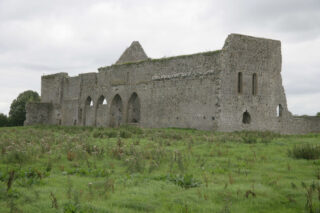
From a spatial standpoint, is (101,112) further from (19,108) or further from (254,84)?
(19,108)

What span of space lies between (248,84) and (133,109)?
1241 cm

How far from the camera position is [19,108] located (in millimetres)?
50906

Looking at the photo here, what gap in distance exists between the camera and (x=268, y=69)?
25859 mm

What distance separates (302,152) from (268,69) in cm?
1622

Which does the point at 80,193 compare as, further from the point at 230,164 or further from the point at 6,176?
the point at 230,164

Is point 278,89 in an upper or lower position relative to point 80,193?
upper

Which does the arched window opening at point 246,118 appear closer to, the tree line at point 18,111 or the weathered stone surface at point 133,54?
the weathered stone surface at point 133,54

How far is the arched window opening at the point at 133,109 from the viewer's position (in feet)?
106

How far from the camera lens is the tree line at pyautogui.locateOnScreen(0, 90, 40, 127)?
47.2 metres

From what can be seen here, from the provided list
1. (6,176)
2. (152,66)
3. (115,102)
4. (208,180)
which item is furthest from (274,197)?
(115,102)

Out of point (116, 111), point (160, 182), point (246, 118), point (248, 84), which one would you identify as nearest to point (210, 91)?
point (248, 84)

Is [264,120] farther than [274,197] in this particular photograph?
Yes

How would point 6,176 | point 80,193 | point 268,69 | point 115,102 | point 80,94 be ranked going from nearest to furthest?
point 80,193 < point 6,176 < point 268,69 < point 115,102 < point 80,94

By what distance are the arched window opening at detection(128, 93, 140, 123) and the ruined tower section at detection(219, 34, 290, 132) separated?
1046 cm
